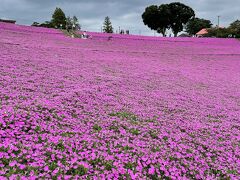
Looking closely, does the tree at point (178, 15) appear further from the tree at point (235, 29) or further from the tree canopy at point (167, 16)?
the tree at point (235, 29)

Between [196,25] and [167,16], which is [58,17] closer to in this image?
[167,16]

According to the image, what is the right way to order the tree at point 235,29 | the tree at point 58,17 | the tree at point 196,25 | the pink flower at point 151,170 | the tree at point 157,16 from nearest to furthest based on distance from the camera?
the pink flower at point 151,170
the tree at point 235,29
the tree at point 58,17
the tree at point 157,16
the tree at point 196,25

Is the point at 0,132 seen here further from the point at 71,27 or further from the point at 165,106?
the point at 71,27

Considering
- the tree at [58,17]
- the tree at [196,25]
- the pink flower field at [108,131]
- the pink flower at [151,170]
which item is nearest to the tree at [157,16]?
the tree at [58,17]

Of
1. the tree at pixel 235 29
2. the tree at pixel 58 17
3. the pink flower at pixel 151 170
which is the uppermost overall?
the tree at pixel 58 17

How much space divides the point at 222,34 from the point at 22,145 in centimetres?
8392

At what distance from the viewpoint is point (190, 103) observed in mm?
13875

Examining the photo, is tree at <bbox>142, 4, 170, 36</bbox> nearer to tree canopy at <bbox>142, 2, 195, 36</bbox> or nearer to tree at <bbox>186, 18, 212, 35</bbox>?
tree canopy at <bbox>142, 2, 195, 36</bbox>

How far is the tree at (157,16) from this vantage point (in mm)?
101375

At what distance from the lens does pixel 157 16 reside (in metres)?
103

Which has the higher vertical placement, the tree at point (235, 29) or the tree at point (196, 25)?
the tree at point (196, 25)

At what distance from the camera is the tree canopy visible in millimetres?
101750

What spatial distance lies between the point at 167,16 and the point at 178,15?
5305mm

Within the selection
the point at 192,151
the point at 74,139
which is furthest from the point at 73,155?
the point at 192,151
